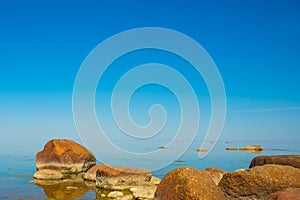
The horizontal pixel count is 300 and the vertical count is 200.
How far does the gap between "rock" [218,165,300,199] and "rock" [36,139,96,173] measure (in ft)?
55.7

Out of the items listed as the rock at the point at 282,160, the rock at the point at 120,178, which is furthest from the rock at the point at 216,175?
the rock at the point at 120,178

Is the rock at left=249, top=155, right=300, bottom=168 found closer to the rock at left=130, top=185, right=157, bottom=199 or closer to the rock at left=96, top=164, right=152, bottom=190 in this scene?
the rock at left=130, top=185, right=157, bottom=199

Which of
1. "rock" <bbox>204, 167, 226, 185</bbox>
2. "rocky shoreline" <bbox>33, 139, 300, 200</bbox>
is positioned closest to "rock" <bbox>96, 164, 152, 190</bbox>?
"rocky shoreline" <bbox>33, 139, 300, 200</bbox>

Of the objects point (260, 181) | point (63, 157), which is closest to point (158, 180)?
point (63, 157)

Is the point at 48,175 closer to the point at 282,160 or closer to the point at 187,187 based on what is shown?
the point at 187,187

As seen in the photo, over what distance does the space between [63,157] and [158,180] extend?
9432mm

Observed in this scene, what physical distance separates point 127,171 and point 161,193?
25.5 ft

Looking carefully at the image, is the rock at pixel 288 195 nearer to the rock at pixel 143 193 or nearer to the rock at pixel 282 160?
the rock at pixel 282 160

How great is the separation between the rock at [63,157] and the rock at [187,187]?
15038 millimetres

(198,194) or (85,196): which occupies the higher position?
(198,194)

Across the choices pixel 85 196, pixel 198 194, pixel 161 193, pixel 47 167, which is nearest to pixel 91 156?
pixel 47 167

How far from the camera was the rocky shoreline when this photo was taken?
1126 centimetres

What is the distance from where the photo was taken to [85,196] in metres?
17.5

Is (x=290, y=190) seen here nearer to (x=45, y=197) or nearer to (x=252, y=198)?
(x=252, y=198)
